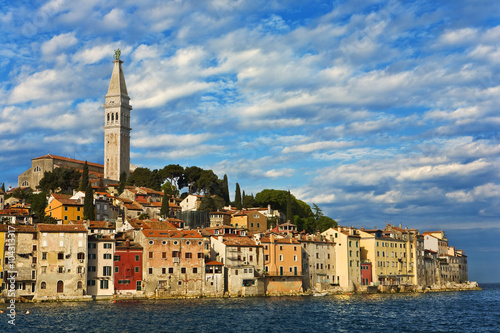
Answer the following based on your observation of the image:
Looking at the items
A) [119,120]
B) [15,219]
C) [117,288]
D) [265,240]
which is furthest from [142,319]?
[119,120]

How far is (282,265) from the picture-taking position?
82125 millimetres

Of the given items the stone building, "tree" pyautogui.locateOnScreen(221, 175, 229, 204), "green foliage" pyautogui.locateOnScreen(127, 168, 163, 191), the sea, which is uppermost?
the stone building

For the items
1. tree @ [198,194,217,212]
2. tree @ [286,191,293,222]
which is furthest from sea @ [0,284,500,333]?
tree @ [286,191,293,222]

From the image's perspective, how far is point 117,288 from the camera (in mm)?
71438

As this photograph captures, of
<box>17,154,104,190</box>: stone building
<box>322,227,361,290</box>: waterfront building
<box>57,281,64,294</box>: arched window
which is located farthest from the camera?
<box>17,154,104,190</box>: stone building

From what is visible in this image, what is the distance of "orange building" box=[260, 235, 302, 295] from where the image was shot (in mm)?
80812

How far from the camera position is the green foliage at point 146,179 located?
116706mm

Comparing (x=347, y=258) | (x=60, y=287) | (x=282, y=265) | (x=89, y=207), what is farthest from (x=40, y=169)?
(x=347, y=258)

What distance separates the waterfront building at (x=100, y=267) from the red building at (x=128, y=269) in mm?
659

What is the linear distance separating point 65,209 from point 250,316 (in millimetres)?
43330

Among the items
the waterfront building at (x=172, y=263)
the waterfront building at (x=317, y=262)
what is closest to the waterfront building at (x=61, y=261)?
the waterfront building at (x=172, y=263)

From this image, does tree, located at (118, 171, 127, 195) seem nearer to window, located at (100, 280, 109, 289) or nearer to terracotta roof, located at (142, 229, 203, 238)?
terracotta roof, located at (142, 229, 203, 238)

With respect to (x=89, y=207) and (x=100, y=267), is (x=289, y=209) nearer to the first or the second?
(x=89, y=207)

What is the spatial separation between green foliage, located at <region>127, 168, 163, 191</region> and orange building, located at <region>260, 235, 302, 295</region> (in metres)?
39.2
